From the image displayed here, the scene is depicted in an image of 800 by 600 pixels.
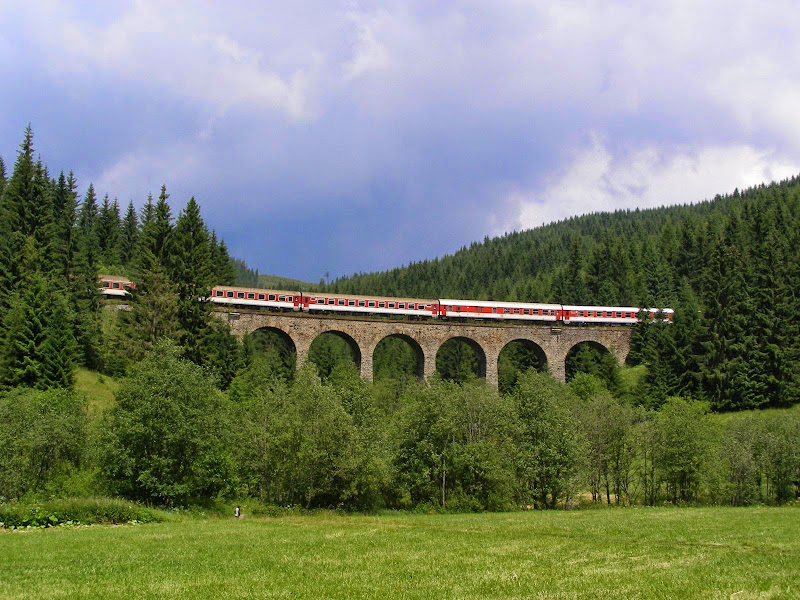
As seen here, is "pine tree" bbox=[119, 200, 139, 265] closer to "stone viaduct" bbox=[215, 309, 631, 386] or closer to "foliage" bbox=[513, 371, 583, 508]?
"stone viaduct" bbox=[215, 309, 631, 386]

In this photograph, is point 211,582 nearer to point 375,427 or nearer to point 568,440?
point 375,427

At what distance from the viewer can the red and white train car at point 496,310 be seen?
218 feet

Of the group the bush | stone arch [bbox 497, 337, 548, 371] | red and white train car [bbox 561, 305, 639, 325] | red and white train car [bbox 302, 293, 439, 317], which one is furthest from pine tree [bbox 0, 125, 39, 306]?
red and white train car [bbox 561, 305, 639, 325]

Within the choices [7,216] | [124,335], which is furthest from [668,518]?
[7,216]

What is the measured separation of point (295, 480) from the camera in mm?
28109

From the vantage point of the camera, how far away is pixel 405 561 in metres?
12.7

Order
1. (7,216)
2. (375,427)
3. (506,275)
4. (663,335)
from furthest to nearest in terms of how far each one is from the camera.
→ 1. (506,275)
2. (663,335)
3. (7,216)
4. (375,427)

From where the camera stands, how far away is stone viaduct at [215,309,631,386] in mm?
58562

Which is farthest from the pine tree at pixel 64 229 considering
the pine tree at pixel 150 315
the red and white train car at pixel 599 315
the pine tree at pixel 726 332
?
the pine tree at pixel 726 332

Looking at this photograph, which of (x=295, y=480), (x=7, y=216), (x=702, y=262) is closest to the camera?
(x=295, y=480)

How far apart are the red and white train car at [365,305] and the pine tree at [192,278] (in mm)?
13091

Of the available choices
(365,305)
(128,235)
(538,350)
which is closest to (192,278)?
(365,305)

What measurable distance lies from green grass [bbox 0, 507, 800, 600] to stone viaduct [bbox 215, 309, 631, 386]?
3856 centimetres

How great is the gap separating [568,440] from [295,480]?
12885 millimetres
